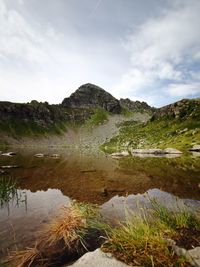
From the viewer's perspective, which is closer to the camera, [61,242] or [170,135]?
[61,242]

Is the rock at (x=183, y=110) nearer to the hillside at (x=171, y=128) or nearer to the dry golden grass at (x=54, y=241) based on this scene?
the hillside at (x=171, y=128)

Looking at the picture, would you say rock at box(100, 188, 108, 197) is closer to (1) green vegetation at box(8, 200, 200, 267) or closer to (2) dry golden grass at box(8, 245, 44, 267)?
(1) green vegetation at box(8, 200, 200, 267)

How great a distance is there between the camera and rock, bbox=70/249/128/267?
7914mm

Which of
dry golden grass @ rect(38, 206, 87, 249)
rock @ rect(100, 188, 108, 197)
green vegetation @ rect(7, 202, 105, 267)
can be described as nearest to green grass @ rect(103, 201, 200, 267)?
green vegetation @ rect(7, 202, 105, 267)

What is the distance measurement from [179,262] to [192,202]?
1287 cm

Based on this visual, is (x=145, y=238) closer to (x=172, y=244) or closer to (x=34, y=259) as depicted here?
(x=172, y=244)

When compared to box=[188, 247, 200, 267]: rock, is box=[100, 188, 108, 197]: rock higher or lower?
lower

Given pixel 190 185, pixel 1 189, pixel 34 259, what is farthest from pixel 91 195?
pixel 34 259

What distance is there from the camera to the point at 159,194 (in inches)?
885

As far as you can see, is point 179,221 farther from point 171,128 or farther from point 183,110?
point 183,110

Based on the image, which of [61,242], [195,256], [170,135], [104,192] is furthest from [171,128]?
[195,256]

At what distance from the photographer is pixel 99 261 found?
8.20 metres

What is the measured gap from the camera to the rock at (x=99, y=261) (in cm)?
791

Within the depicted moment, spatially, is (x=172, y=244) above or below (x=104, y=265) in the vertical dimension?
above
